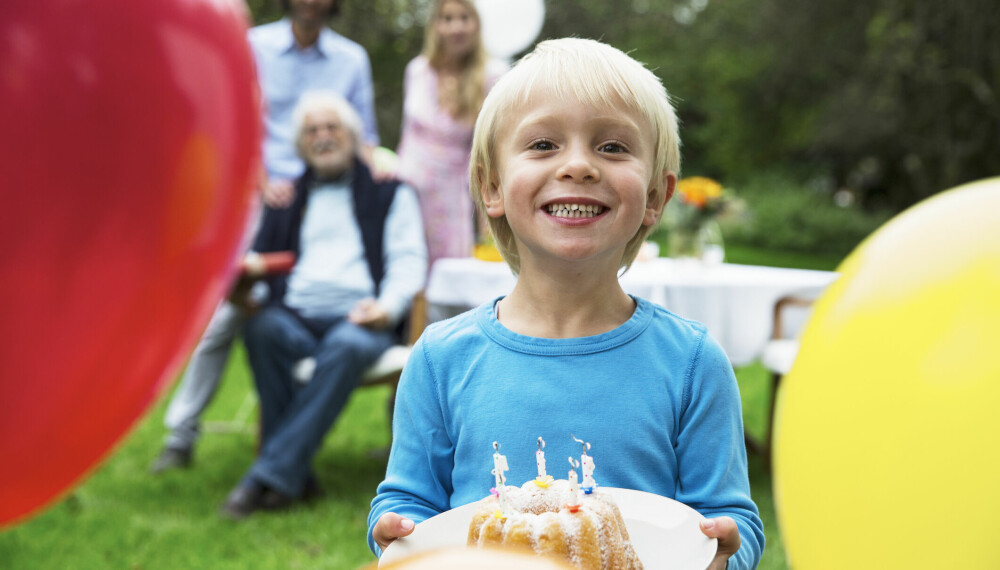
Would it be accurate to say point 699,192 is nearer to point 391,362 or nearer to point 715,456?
point 391,362

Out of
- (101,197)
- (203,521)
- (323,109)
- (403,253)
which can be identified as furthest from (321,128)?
(101,197)

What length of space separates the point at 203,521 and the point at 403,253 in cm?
130

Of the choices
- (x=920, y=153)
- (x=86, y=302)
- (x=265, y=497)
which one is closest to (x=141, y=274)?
(x=86, y=302)

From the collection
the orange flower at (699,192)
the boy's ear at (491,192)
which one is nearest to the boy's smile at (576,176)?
the boy's ear at (491,192)

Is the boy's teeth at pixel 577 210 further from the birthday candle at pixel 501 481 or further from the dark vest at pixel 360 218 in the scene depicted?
the dark vest at pixel 360 218

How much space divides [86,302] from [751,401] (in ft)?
17.6

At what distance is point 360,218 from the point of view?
4020mm

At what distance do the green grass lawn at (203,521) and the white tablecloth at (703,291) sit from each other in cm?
69

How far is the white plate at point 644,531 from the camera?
3.86 feet

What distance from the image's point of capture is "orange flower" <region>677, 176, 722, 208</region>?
453 cm

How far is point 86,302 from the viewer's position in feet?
2.65

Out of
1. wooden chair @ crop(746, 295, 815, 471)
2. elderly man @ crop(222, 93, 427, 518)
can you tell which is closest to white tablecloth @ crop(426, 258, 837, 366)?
wooden chair @ crop(746, 295, 815, 471)

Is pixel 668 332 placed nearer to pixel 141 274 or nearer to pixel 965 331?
pixel 965 331

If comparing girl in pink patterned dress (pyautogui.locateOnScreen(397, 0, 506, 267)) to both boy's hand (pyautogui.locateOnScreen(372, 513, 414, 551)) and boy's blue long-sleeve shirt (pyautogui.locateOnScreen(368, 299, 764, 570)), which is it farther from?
boy's hand (pyautogui.locateOnScreen(372, 513, 414, 551))
